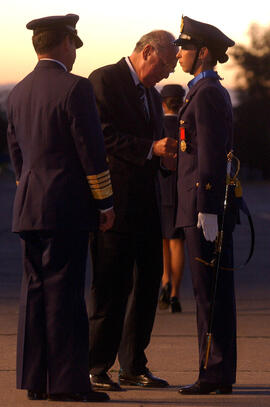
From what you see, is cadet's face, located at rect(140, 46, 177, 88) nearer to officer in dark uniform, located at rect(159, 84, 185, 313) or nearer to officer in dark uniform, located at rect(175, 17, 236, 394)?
officer in dark uniform, located at rect(175, 17, 236, 394)

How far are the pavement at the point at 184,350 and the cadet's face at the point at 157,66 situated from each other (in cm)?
180

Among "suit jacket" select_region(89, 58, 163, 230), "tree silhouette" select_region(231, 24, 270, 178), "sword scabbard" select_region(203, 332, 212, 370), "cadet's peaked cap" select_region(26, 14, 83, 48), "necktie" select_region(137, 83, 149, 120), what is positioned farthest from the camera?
"tree silhouette" select_region(231, 24, 270, 178)

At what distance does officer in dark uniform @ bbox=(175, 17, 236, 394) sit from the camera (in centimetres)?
612

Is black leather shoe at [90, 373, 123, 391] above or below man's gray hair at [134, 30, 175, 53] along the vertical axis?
below

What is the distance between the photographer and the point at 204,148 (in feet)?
19.8

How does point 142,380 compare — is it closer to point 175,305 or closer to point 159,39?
point 159,39

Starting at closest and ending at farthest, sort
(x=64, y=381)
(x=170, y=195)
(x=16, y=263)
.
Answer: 1. (x=64, y=381)
2. (x=170, y=195)
3. (x=16, y=263)

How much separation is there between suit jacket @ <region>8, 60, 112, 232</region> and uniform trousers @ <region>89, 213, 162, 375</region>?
0.61m

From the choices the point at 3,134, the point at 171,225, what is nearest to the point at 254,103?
the point at 3,134

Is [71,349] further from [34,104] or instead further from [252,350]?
[252,350]

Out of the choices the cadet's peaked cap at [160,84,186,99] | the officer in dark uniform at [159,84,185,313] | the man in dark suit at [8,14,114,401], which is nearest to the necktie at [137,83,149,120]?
the man in dark suit at [8,14,114,401]

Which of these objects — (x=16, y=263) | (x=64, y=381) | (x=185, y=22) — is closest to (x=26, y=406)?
(x=64, y=381)

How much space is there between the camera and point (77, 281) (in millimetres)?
5992

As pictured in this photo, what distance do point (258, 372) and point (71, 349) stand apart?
154cm
